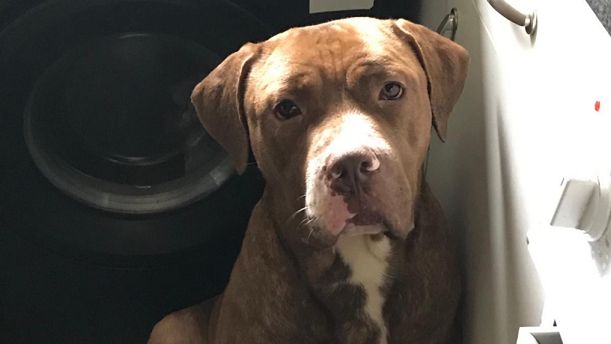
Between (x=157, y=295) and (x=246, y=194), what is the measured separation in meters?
0.29

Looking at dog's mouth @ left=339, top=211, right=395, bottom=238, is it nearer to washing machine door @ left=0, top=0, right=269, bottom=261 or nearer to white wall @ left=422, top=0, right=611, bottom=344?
white wall @ left=422, top=0, right=611, bottom=344

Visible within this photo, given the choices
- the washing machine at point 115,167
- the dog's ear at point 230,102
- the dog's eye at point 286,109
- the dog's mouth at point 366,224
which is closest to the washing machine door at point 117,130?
the washing machine at point 115,167

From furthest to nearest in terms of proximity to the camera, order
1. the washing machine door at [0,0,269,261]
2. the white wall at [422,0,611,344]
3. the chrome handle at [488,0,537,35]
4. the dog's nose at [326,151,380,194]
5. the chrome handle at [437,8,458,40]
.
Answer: the washing machine door at [0,0,269,261], the chrome handle at [437,8,458,40], the dog's nose at [326,151,380,194], the chrome handle at [488,0,537,35], the white wall at [422,0,611,344]

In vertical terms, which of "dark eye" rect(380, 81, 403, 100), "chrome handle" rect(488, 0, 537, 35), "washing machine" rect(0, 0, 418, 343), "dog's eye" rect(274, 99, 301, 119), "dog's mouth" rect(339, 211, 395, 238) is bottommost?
"washing machine" rect(0, 0, 418, 343)

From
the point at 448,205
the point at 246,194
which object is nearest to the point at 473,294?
the point at 448,205

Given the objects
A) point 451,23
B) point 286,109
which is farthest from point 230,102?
point 451,23

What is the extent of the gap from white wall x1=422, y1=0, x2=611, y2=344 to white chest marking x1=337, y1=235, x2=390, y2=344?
135 mm

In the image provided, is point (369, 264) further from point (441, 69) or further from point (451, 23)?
point (451, 23)

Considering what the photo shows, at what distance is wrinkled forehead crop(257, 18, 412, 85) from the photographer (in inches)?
45.1

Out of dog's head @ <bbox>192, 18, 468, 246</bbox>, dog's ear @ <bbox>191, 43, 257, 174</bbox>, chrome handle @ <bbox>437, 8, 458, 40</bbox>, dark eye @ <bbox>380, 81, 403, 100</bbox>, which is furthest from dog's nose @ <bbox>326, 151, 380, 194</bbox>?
chrome handle @ <bbox>437, 8, 458, 40</bbox>

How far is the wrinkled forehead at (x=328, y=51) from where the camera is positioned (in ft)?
3.76

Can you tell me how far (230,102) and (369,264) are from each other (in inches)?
11.8

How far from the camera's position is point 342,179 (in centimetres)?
106

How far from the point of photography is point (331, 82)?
115 centimetres
